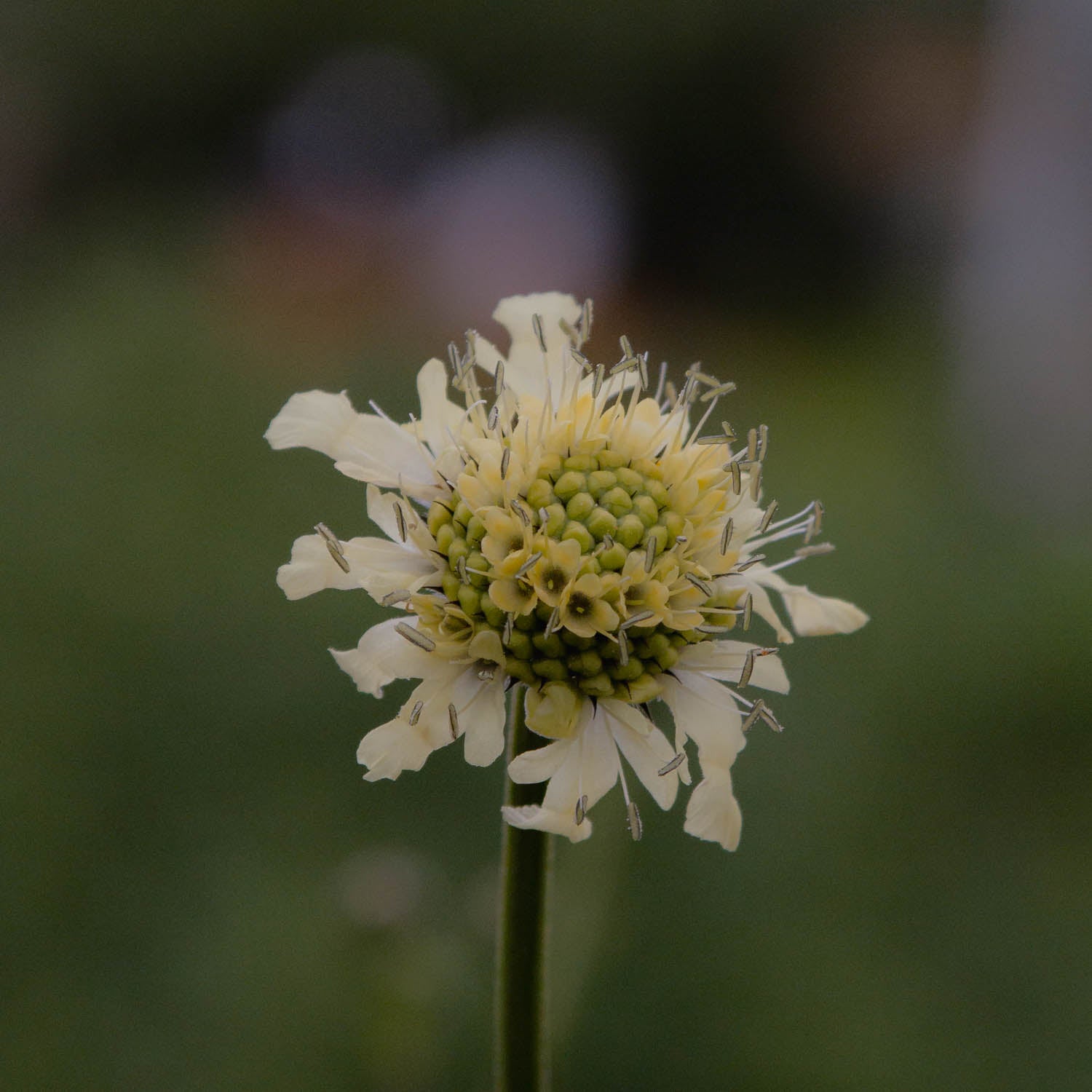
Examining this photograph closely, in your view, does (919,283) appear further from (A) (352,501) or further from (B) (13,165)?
(B) (13,165)

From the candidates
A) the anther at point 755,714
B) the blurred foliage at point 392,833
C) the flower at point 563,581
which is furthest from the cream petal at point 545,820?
the blurred foliage at point 392,833

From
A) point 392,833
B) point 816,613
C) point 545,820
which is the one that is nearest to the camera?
point 545,820

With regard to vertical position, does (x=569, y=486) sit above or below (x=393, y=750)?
above

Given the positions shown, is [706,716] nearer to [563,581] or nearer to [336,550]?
[563,581]

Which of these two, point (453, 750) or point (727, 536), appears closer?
point (727, 536)

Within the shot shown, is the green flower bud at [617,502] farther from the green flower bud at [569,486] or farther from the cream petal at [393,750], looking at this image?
the cream petal at [393,750]

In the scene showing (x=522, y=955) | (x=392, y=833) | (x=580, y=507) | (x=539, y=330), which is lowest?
(x=522, y=955)

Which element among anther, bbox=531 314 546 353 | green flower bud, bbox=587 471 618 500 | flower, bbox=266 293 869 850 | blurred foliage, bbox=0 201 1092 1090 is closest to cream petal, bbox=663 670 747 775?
flower, bbox=266 293 869 850

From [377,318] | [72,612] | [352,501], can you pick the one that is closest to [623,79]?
[377,318]

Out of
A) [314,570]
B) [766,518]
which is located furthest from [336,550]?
[766,518]
